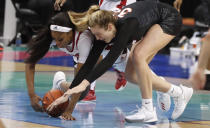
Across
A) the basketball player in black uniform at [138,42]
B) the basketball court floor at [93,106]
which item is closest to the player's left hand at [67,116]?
the basketball court floor at [93,106]

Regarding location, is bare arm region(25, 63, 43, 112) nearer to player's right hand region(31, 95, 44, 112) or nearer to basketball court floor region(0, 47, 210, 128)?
player's right hand region(31, 95, 44, 112)

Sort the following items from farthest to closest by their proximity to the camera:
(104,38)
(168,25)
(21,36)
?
(21,36)
(168,25)
(104,38)

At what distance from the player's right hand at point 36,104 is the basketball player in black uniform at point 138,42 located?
34cm

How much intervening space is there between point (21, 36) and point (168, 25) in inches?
393

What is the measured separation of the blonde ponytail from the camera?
195 inches

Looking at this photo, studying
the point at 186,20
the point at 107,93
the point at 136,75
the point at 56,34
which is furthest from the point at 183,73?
the point at 186,20

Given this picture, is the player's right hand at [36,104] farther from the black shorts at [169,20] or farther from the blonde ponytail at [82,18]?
the black shorts at [169,20]

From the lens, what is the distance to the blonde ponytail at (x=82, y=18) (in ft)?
16.3

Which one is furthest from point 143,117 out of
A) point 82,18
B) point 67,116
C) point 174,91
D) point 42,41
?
point 42,41

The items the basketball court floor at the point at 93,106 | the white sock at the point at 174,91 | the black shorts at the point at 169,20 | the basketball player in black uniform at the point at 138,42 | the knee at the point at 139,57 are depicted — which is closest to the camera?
the basketball player in black uniform at the point at 138,42

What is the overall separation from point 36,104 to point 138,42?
1178mm

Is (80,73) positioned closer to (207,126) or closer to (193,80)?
(207,126)

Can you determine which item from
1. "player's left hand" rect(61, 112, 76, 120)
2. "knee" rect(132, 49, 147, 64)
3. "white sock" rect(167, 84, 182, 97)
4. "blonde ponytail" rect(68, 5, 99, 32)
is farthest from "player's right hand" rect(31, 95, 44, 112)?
"white sock" rect(167, 84, 182, 97)

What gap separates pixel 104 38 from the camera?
15.5 feet
